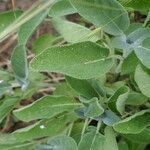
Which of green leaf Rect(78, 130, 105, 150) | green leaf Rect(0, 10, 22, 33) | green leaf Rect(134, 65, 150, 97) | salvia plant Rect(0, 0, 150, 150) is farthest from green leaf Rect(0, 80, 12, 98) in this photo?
green leaf Rect(134, 65, 150, 97)

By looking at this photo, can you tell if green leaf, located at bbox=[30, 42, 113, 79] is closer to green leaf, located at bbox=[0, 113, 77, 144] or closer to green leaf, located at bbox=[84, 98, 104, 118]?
green leaf, located at bbox=[84, 98, 104, 118]

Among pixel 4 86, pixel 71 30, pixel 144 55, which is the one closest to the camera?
pixel 144 55

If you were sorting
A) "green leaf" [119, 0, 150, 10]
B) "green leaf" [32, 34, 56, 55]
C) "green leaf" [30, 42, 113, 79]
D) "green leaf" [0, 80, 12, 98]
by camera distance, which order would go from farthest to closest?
"green leaf" [32, 34, 56, 55] < "green leaf" [0, 80, 12, 98] < "green leaf" [119, 0, 150, 10] < "green leaf" [30, 42, 113, 79]

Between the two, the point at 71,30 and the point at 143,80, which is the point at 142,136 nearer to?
the point at 143,80

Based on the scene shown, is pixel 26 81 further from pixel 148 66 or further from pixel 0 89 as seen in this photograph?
pixel 148 66

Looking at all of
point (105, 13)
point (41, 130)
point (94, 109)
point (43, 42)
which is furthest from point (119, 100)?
point (43, 42)

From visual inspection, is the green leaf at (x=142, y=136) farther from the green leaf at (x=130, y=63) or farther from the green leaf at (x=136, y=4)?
the green leaf at (x=136, y=4)

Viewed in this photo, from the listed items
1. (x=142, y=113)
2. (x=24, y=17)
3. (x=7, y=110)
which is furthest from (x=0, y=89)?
(x=142, y=113)
